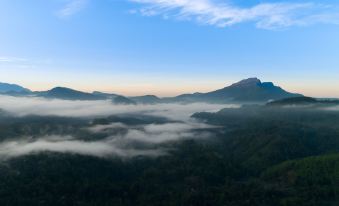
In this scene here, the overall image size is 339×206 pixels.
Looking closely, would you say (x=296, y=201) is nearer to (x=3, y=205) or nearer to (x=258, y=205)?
(x=258, y=205)

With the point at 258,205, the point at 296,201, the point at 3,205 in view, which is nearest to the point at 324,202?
the point at 296,201

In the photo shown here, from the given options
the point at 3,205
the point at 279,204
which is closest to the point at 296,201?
the point at 279,204

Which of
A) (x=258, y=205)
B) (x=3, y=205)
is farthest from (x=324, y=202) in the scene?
(x=3, y=205)

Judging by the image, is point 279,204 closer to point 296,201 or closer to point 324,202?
point 296,201

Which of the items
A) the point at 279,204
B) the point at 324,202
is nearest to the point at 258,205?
the point at 279,204

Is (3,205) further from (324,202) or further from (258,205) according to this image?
(324,202)

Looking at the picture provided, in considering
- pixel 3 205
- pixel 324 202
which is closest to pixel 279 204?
pixel 324 202
